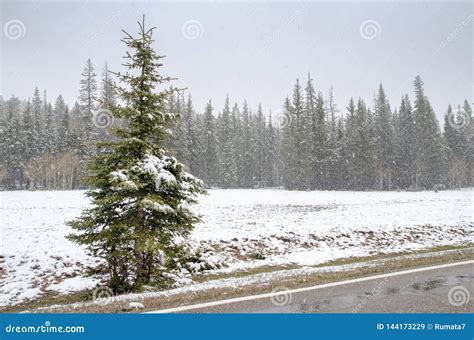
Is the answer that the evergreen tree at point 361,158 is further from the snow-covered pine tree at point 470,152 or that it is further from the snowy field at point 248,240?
the snowy field at point 248,240

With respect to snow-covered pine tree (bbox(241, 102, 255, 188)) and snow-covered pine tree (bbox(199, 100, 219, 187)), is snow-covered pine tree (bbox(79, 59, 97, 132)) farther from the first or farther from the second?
snow-covered pine tree (bbox(241, 102, 255, 188))

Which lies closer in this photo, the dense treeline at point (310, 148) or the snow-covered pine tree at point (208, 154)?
the dense treeline at point (310, 148)

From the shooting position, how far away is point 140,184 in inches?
312

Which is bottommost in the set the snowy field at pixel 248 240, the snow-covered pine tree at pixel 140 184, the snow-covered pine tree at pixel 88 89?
the snowy field at pixel 248 240

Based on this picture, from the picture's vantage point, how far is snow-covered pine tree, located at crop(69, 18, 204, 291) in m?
8.25

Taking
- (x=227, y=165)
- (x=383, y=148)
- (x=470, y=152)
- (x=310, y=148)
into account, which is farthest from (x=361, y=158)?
(x=227, y=165)

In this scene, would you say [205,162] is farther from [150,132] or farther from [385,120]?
[150,132]

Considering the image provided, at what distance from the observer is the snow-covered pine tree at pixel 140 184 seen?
825 centimetres

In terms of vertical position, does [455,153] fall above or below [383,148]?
below

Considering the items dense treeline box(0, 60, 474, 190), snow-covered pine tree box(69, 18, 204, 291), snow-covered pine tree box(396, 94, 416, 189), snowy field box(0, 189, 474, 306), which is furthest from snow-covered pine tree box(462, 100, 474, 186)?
snow-covered pine tree box(69, 18, 204, 291)

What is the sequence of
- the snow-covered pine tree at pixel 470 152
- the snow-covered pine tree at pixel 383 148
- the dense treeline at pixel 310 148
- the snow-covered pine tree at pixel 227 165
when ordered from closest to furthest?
the dense treeline at pixel 310 148 < the snow-covered pine tree at pixel 383 148 < the snow-covered pine tree at pixel 470 152 < the snow-covered pine tree at pixel 227 165

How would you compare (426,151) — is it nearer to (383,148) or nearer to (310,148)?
(383,148)

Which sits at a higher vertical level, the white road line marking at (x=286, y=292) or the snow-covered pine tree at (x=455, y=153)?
the snow-covered pine tree at (x=455, y=153)

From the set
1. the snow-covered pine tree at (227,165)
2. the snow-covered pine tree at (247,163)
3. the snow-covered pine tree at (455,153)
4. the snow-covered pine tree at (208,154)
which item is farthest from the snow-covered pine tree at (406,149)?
the snow-covered pine tree at (208,154)
